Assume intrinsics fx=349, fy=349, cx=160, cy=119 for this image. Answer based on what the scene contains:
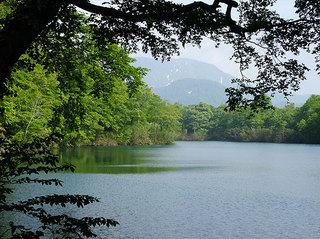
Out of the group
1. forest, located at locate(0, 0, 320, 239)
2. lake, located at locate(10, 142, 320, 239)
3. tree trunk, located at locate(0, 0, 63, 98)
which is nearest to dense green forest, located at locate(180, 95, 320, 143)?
lake, located at locate(10, 142, 320, 239)

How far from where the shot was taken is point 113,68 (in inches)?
590

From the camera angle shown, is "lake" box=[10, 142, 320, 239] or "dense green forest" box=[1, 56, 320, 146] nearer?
"lake" box=[10, 142, 320, 239]

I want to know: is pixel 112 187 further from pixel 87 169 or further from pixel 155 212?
pixel 87 169

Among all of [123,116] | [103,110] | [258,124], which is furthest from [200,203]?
[258,124]

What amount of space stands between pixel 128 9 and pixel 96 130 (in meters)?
44.2

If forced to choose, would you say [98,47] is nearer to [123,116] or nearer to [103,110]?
[103,110]

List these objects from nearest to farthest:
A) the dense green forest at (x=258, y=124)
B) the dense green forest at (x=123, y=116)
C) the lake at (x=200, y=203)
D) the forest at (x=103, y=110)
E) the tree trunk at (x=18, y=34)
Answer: the tree trunk at (x=18, y=34)
the forest at (x=103, y=110)
the lake at (x=200, y=203)
the dense green forest at (x=123, y=116)
the dense green forest at (x=258, y=124)

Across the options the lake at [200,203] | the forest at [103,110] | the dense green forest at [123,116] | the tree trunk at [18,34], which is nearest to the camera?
the tree trunk at [18,34]

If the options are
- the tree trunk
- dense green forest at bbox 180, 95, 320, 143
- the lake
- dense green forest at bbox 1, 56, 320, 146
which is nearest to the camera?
the tree trunk

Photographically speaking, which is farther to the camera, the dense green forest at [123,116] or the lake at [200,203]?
the dense green forest at [123,116]

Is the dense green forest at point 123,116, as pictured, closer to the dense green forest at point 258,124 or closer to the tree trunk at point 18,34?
the dense green forest at point 258,124

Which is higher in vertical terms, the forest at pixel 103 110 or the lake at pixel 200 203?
the forest at pixel 103 110

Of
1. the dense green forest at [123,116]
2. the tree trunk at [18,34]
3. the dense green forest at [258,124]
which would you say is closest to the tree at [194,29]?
the tree trunk at [18,34]

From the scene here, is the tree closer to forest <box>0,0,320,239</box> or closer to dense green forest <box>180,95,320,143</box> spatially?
forest <box>0,0,320,239</box>
